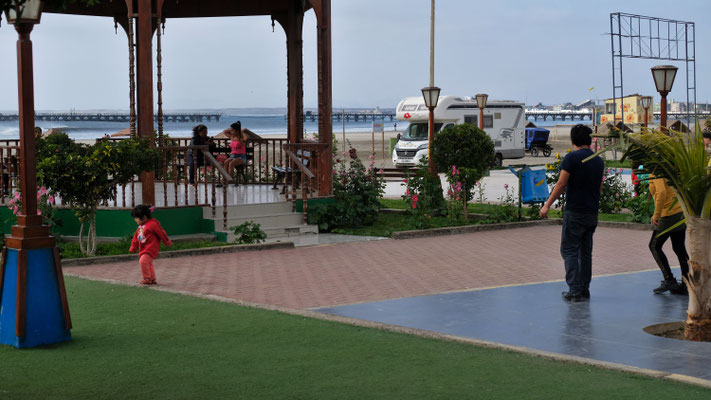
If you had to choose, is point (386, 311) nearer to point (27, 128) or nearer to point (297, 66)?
point (27, 128)

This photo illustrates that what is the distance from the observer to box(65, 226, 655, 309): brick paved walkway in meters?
9.98

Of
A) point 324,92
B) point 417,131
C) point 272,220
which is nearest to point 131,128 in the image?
point 272,220

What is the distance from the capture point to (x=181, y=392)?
569cm

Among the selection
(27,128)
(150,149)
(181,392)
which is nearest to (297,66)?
(150,149)

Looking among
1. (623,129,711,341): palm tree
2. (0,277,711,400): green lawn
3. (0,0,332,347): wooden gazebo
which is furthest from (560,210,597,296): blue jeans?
(0,0,332,347): wooden gazebo

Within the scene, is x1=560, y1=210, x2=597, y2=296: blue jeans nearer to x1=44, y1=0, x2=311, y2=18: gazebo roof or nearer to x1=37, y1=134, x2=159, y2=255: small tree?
x1=37, y1=134, x2=159, y2=255: small tree

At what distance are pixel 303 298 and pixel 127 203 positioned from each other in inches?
254

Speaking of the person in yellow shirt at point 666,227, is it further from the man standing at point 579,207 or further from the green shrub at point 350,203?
the green shrub at point 350,203

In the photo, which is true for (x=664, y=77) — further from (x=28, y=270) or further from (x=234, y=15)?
(x=28, y=270)

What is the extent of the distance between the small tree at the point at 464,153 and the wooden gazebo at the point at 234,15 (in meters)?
2.20

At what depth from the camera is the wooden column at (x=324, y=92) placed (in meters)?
16.7

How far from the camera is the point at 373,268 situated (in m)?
11.7

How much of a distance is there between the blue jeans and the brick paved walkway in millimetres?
1356

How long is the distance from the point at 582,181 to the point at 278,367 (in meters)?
4.14
